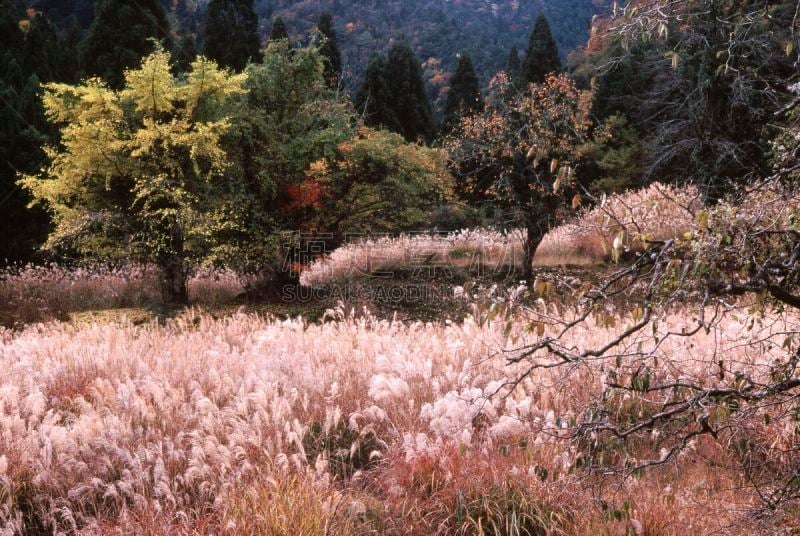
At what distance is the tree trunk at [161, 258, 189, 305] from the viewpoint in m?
11.1

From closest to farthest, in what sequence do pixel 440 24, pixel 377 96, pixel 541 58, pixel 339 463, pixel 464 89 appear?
pixel 339 463
pixel 541 58
pixel 377 96
pixel 464 89
pixel 440 24

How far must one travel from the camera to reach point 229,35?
2772 cm

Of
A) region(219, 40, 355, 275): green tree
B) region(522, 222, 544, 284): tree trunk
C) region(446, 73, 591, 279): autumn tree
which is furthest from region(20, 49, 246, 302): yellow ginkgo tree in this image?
region(522, 222, 544, 284): tree trunk

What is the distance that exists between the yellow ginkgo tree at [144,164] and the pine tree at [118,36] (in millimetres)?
10790

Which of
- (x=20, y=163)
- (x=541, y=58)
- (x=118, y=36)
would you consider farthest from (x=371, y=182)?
(x=541, y=58)

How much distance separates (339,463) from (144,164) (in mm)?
8262

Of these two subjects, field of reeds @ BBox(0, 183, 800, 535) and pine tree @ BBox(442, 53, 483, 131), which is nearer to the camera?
field of reeds @ BBox(0, 183, 800, 535)

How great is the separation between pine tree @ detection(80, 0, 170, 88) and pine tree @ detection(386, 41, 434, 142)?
1245 cm

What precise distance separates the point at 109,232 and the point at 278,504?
936cm

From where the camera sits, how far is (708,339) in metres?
6.10

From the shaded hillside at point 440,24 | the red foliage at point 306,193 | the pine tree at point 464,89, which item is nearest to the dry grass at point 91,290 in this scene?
the red foliage at point 306,193

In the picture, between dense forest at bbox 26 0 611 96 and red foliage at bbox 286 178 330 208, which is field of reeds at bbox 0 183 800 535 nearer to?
red foliage at bbox 286 178 330 208

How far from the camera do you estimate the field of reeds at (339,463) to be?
9.55 ft

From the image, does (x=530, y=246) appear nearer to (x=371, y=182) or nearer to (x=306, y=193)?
(x=371, y=182)
